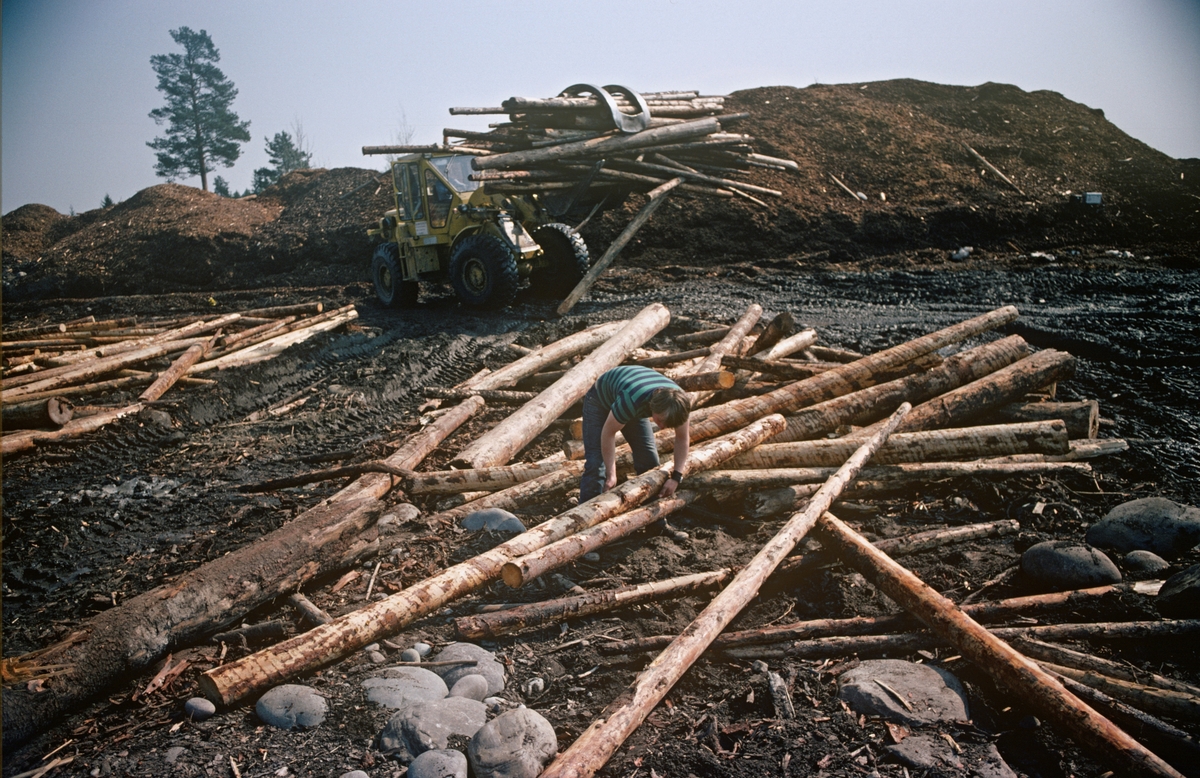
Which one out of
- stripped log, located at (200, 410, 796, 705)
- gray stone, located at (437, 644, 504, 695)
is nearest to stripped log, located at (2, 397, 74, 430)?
stripped log, located at (200, 410, 796, 705)

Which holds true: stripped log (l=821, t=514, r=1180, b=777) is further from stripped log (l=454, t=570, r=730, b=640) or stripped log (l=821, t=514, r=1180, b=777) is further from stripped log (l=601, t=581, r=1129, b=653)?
stripped log (l=454, t=570, r=730, b=640)

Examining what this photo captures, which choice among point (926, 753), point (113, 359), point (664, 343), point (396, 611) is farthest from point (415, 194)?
point (926, 753)

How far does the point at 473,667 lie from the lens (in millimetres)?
3623

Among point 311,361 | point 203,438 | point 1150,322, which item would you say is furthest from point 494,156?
point 1150,322

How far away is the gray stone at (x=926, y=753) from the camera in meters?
2.96

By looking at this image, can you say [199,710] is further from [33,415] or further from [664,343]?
[664,343]

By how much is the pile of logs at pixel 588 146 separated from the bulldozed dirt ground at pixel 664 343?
2216 mm

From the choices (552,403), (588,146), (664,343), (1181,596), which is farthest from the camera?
(588,146)

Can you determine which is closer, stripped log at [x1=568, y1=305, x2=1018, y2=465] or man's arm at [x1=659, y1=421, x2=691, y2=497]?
man's arm at [x1=659, y1=421, x2=691, y2=497]

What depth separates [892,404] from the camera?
6246mm

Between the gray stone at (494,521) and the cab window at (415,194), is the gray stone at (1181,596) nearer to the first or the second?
the gray stone at (494,521)

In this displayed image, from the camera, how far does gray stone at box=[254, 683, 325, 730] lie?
10.5ft

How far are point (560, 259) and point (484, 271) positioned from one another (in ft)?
5.65

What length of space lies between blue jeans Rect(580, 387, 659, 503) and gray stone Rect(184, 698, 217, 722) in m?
2.63
